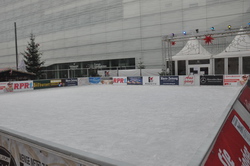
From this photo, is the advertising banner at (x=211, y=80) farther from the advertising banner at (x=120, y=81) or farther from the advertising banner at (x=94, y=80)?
the advertising banner at (x=94, y=80)

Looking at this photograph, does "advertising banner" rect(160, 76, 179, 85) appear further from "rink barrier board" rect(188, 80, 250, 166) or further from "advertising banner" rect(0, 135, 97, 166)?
"advertising banner" rect(0, 135, 97, 166)

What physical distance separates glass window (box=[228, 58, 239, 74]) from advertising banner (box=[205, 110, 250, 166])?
24.1m

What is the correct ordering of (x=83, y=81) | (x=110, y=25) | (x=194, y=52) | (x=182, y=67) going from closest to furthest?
(x=194, y=52) → (x=182, y=67) → (x=83, y=81) → (x=110, y=25)

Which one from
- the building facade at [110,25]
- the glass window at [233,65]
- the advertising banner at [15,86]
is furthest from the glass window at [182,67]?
the advertising banner at [15,86]

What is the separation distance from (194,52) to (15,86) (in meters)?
20.9

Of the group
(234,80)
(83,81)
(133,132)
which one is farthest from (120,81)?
(133,132)

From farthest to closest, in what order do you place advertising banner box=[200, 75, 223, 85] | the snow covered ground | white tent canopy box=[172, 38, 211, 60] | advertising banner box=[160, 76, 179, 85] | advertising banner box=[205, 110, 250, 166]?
white tent canopy box=[172, 38, 211, 60] → advertising banner box=[160, 76, 179, 85] → advertising banner box=[200, 75, 223, 85] → the snow covered ground → advertising banner box=[205, 110, 250, 166]

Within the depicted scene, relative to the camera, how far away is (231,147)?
2.90m

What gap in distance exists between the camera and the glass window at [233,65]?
2534 centimetres

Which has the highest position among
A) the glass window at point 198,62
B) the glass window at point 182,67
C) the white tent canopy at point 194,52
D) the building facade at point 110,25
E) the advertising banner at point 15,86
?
the building facade at point 110,25

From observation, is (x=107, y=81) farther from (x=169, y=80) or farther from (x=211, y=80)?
(x=211, y=80)

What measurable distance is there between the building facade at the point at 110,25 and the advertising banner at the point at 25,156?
24.4 m

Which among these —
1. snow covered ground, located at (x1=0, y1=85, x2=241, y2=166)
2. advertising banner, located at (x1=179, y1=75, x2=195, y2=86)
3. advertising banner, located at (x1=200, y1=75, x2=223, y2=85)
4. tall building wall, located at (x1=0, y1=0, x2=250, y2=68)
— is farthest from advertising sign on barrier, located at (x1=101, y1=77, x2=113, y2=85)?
snow covered ground, located at (x1=0, y1=85, x2=241, y2=166)

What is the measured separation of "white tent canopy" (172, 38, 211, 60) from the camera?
85.1 ft
